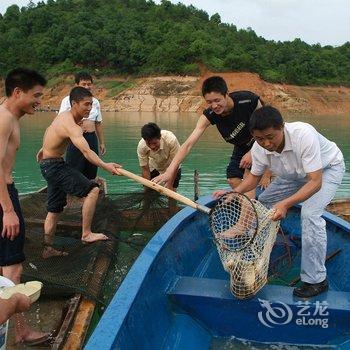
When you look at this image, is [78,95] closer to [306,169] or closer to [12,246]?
[12,246]

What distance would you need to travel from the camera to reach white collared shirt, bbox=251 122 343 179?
312 centimetres

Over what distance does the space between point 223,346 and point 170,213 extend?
10.1 ft

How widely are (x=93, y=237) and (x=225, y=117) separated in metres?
1.91

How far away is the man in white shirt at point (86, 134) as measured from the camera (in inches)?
221

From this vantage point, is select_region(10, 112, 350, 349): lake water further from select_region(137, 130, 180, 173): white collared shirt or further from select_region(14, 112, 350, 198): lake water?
select_region(137, 130, 180, 173): white collared shirt

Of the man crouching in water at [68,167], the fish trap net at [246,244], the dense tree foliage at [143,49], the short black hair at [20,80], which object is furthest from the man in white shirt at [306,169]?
the dense tree foliage at [143,49]

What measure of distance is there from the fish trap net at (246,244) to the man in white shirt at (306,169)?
0.14 metres

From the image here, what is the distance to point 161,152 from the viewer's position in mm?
6340

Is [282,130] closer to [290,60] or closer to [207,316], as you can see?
Answer: [207,316]

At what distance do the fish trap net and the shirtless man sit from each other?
1.48 metres

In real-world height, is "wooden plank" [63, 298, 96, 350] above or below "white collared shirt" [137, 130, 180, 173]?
below

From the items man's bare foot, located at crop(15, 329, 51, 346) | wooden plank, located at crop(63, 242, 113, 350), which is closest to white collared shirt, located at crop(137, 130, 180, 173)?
wooden plank, located at crop(63, 242, 113, 350)

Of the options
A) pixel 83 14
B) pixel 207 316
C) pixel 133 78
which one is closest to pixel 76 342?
pixel 207 316

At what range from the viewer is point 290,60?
68.2 m
